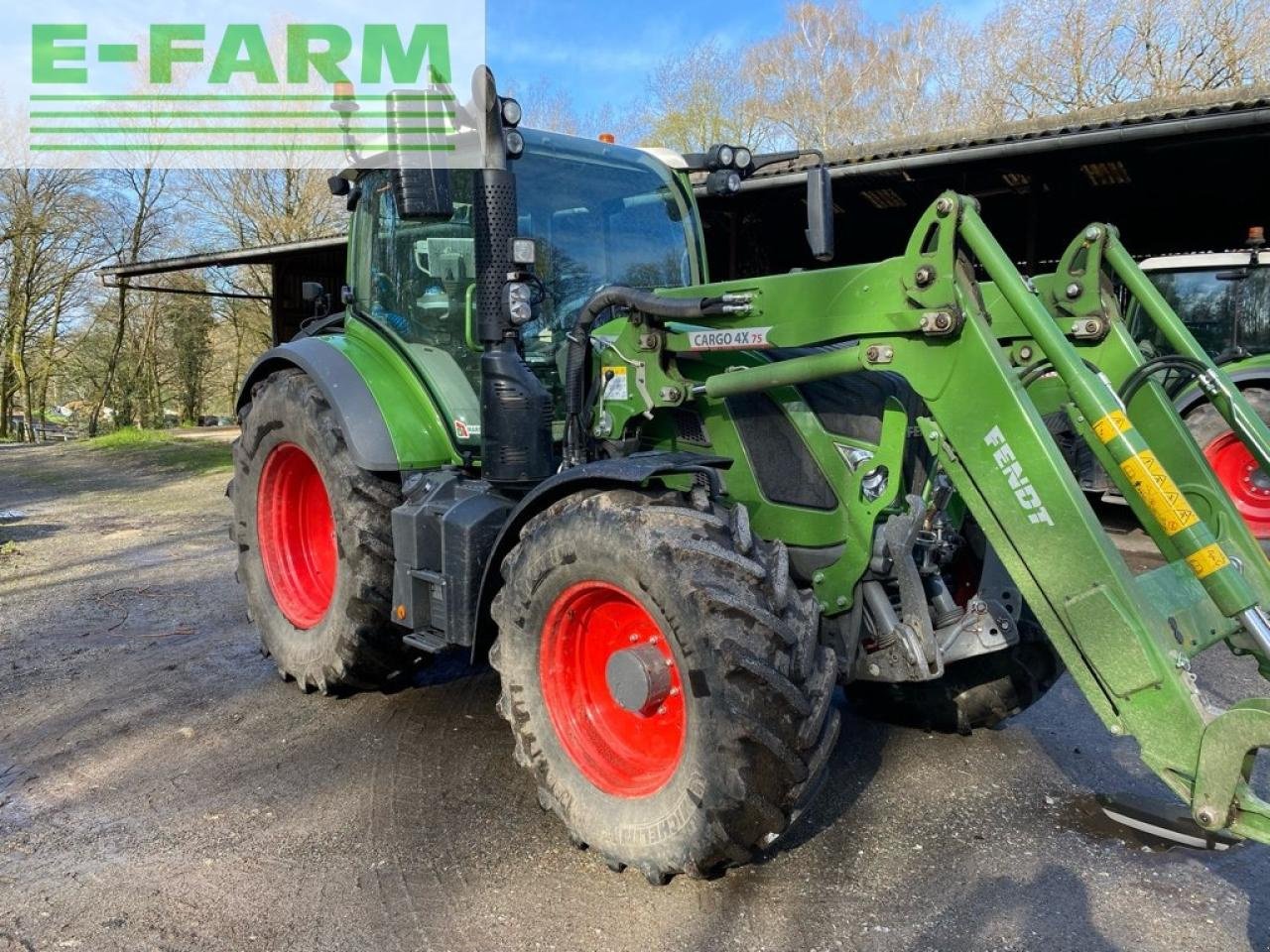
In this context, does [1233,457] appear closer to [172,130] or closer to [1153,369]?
[1153,369]

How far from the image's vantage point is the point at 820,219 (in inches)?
111

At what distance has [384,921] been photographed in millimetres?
2715

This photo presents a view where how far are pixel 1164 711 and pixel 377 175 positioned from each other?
368 centimetres

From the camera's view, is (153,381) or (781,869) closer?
(781,869)

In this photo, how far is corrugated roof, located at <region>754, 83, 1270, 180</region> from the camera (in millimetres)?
6938

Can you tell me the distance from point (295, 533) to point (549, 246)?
78.0 inches

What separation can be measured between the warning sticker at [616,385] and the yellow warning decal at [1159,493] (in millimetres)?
1653

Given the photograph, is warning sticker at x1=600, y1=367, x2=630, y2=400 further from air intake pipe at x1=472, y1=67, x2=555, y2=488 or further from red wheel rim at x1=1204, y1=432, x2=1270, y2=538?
red wheel rim at x1=1204, y1=432, x2=1270, y2=538

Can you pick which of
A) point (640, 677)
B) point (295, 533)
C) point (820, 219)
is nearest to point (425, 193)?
point (820, 219)

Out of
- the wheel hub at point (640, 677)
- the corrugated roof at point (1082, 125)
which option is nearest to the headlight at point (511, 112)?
the wheel hub at point (640, 677)

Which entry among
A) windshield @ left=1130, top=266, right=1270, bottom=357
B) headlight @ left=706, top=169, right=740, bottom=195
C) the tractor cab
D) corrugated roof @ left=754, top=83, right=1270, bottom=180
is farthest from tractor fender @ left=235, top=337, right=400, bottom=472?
windshield @ left=1130, top=266, right=1270, bottom=357

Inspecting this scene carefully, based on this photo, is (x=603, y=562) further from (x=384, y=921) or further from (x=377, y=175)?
(x=377, y=175)

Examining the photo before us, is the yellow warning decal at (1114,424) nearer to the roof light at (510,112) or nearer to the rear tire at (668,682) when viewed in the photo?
the rear tire at (668,682)

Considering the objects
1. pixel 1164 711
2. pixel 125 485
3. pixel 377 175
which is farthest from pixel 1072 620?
pixel 125 485
